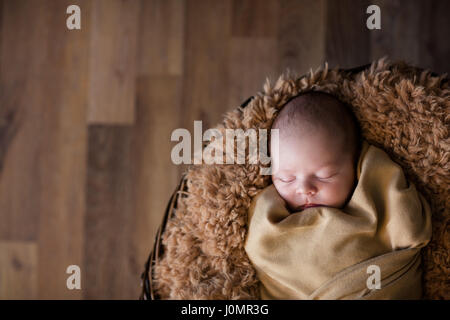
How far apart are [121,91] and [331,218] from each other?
80cm

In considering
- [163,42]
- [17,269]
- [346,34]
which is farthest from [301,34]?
[17,269]

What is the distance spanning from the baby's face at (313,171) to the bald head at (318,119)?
0.01 meters

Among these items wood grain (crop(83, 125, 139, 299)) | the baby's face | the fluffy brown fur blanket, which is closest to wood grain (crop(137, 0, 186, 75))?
wood grain (crop(83, 125, 139, 299))

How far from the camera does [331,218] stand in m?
0.91

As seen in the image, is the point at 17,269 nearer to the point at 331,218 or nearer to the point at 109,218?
the point at 109,218

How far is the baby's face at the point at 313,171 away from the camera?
917 millimetres

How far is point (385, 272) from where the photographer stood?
0.88 metres

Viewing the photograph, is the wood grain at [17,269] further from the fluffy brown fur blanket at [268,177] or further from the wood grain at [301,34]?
the wood grain at [301,34]

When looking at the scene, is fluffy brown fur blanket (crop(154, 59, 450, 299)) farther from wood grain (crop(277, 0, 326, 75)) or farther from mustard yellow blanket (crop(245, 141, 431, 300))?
wood grain (crop(277, 0, 326, 75))

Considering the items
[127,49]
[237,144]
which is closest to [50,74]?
[127,49]

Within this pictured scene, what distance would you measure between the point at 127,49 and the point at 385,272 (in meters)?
1.00

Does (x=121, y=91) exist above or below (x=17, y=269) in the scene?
above

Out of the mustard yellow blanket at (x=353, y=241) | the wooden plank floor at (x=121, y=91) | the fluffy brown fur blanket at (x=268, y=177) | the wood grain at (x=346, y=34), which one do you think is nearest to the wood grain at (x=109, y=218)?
the wooden plank floor at (x=121, y=91)

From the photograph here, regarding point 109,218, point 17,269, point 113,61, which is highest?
point 113,61
